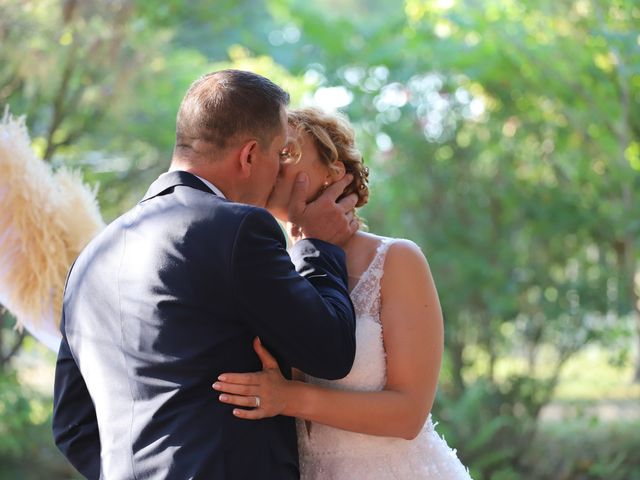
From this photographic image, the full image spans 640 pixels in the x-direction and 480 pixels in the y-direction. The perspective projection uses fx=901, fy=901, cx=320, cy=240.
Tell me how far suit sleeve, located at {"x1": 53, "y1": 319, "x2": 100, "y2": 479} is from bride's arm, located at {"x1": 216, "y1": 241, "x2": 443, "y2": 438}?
544mm

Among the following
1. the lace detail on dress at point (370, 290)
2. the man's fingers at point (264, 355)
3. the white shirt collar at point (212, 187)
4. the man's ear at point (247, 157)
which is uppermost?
the man's ear at point (247, 157)

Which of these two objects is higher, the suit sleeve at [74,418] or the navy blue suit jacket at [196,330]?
the navy blue suit jacket at [196,330]

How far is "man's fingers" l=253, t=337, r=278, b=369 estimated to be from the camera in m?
2.18

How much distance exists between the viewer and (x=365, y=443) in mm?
2746

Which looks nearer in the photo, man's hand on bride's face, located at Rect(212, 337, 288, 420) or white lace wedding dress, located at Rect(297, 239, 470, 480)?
man's hand on bride's face, located at Rect(212, 337, 288, 420)

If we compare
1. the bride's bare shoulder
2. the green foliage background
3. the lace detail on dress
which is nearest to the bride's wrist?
the lace detail on dress

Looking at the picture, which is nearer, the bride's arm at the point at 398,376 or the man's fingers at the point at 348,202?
the bride's arm at the point at 398,376

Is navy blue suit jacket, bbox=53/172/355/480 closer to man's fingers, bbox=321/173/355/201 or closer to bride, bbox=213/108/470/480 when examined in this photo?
bride, bbox=213/108/470/480

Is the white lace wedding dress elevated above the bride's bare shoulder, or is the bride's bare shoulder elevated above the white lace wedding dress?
the bride's bare shoulder

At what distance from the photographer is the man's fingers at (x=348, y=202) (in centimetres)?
276

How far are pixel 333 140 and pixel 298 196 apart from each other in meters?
0.31

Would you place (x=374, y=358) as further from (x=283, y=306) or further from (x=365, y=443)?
(x=283, y=306)

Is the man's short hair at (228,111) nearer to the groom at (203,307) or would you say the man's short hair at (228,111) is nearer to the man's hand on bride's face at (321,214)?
the groom at (203,307)

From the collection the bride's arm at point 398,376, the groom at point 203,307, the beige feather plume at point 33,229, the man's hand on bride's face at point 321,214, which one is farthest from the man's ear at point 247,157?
the beige feather plume at point 33,229
